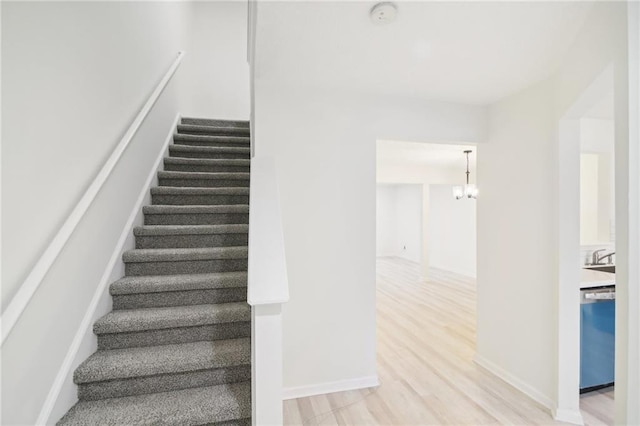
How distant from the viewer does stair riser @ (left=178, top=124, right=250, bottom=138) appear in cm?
347

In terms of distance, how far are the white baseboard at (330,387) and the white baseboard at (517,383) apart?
1027 mm

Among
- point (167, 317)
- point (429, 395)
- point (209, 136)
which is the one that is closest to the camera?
point (167, 317)

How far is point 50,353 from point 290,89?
6.89ft

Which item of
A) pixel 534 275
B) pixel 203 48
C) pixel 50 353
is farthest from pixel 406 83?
pixel 203 48

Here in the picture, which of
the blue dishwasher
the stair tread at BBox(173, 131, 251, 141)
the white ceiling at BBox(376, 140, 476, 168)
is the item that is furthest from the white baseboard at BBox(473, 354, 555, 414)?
the stair tread at BBox(173, 131, 251, 141)

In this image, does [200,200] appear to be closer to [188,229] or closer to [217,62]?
[188,229]

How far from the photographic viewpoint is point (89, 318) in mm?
1573

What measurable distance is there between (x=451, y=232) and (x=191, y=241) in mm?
6786

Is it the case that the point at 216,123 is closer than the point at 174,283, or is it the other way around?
the point at 174,283

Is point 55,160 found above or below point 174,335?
above

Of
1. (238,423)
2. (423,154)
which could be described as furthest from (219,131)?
(423,154)

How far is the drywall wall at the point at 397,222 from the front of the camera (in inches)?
369

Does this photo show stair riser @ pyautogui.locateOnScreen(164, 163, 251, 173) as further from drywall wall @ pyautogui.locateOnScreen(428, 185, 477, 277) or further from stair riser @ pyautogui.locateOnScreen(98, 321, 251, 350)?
Result: drywall wall @ pyautogui.locateOnScreen(428, 185, 477, 277)

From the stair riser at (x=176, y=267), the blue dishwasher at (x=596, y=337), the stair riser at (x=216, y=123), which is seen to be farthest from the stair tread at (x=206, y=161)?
the blue dishwasher at (x=596, y=337)
